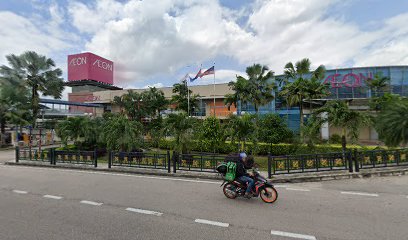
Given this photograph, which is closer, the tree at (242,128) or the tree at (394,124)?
the tree at (394,124)

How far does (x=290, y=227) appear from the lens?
468 centimetres

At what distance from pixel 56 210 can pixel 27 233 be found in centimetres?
136

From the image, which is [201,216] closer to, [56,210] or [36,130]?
[56,210]

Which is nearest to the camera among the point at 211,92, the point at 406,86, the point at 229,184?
the point at 229,184

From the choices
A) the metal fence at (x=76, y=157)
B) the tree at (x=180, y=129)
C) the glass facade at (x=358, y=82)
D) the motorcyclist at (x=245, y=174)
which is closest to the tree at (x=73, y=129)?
the metal fence at (x=76, y=157)

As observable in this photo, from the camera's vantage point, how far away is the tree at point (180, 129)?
12602 millimetres

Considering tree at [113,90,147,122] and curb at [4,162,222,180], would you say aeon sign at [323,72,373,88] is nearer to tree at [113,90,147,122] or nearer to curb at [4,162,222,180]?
tree at [113,90,147,122]

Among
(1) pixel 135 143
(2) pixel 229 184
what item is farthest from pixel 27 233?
(1) pixel 135 143

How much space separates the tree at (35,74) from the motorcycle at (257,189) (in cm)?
2676

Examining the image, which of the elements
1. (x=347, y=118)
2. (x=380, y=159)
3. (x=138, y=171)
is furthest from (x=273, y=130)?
(x=138, y=171)

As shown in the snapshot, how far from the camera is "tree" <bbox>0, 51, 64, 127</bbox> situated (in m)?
23.3

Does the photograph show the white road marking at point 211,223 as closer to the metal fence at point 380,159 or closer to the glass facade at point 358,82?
the metal fence at point 380,159

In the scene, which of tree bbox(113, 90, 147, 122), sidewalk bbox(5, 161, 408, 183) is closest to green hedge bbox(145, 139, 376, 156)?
Answer: sidewalk bbox(5, 161, 408, 183)

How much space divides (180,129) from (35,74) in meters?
22.0
